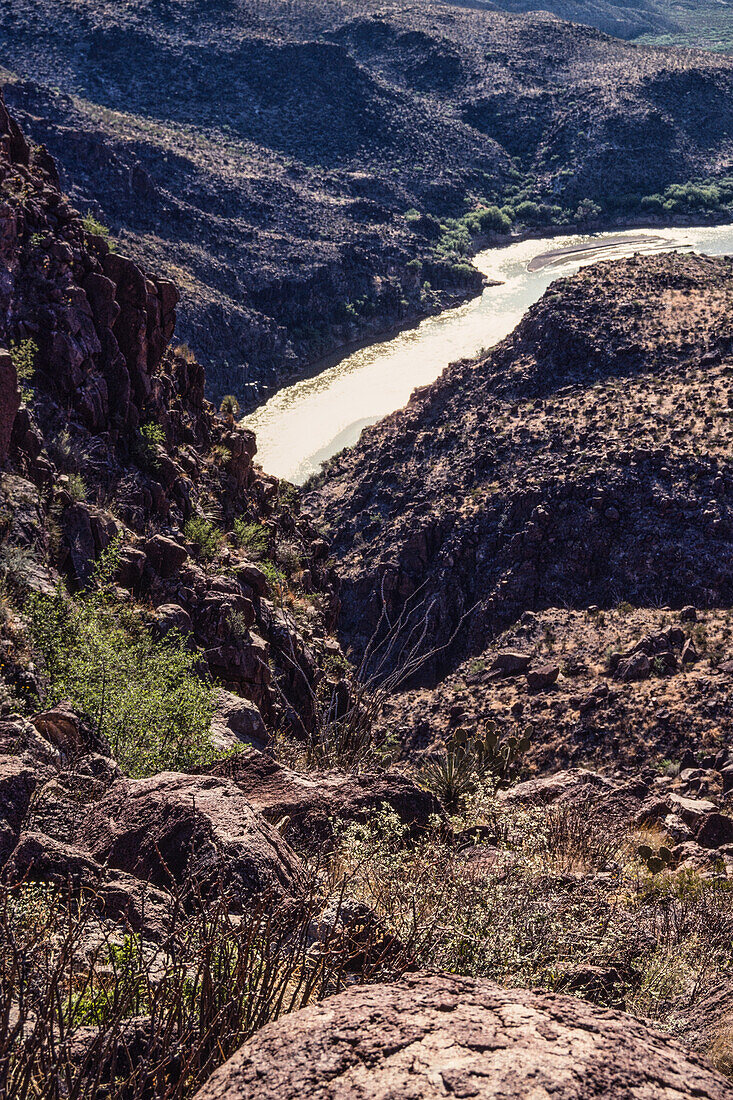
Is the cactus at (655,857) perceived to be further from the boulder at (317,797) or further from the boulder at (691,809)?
the boulder at (317,797)

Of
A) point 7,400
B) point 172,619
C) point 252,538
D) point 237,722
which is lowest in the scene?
point 252,538

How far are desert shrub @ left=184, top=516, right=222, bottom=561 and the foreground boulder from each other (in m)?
11.1

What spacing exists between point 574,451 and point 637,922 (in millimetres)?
21085

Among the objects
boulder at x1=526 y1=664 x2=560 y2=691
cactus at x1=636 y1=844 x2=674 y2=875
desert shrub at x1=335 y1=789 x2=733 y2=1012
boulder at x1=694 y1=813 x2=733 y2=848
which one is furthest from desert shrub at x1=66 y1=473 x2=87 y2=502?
boulder at x1=526 y1=664 x2=560 y2=691

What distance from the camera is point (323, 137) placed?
7250cm

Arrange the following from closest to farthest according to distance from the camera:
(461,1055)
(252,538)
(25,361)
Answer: (461,1055)
(25,361)
(252,538)

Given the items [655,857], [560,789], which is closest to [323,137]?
[560,789]

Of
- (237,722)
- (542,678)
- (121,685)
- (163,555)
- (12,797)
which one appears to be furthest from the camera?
(542,678)

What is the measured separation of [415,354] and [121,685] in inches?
1647

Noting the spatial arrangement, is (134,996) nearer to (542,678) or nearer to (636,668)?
(636,668)

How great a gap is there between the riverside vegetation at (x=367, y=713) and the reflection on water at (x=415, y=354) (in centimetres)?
551

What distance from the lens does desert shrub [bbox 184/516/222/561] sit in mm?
17234

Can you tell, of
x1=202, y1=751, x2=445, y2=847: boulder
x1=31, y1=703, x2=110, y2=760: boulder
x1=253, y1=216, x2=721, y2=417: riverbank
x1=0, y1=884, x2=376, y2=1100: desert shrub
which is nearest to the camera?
x1=0, y1=884, x2=376, y2=1100: desert shrub

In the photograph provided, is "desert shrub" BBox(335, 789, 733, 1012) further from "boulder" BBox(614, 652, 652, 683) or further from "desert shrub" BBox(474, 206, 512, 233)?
"desert shrub" BBox(474, 206, 512, 233)
